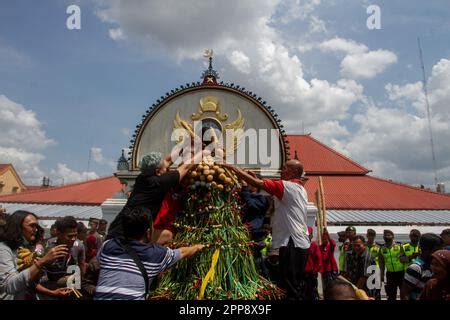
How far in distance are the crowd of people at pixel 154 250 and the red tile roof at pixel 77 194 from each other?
14463 mm

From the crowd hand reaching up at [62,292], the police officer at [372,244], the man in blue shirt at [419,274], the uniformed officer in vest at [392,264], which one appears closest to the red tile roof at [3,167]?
the police officer at [372,244]

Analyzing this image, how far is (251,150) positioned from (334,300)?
906 cm

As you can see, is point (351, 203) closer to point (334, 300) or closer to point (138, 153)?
point (138, 153)

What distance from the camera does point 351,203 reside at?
1596 centimetres

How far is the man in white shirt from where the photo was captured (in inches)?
136

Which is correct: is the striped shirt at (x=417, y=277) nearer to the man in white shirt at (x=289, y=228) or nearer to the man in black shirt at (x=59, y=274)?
the man in white shirt at (x=289, y=228)

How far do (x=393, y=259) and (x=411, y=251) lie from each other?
0.40 m

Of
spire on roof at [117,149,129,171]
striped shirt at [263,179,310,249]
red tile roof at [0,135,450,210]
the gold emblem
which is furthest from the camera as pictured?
red tile roof at [0,135,450,210]

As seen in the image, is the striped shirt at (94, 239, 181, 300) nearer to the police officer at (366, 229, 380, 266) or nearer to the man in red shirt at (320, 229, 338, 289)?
the man in red shirt at (320, 229, 338, 289)

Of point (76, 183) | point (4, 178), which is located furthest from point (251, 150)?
point (4, 178)

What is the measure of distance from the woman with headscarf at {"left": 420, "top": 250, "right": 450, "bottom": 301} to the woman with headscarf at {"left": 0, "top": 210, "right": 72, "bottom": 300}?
3.04 meters

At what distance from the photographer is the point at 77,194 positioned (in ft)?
63.2

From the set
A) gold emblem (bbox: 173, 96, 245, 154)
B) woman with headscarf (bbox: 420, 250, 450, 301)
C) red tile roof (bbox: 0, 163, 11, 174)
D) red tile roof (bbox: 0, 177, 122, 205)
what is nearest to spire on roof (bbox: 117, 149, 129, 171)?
gold emblem (bbox: 173, 96, 245, 154)

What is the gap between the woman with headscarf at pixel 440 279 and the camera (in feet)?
9.18
